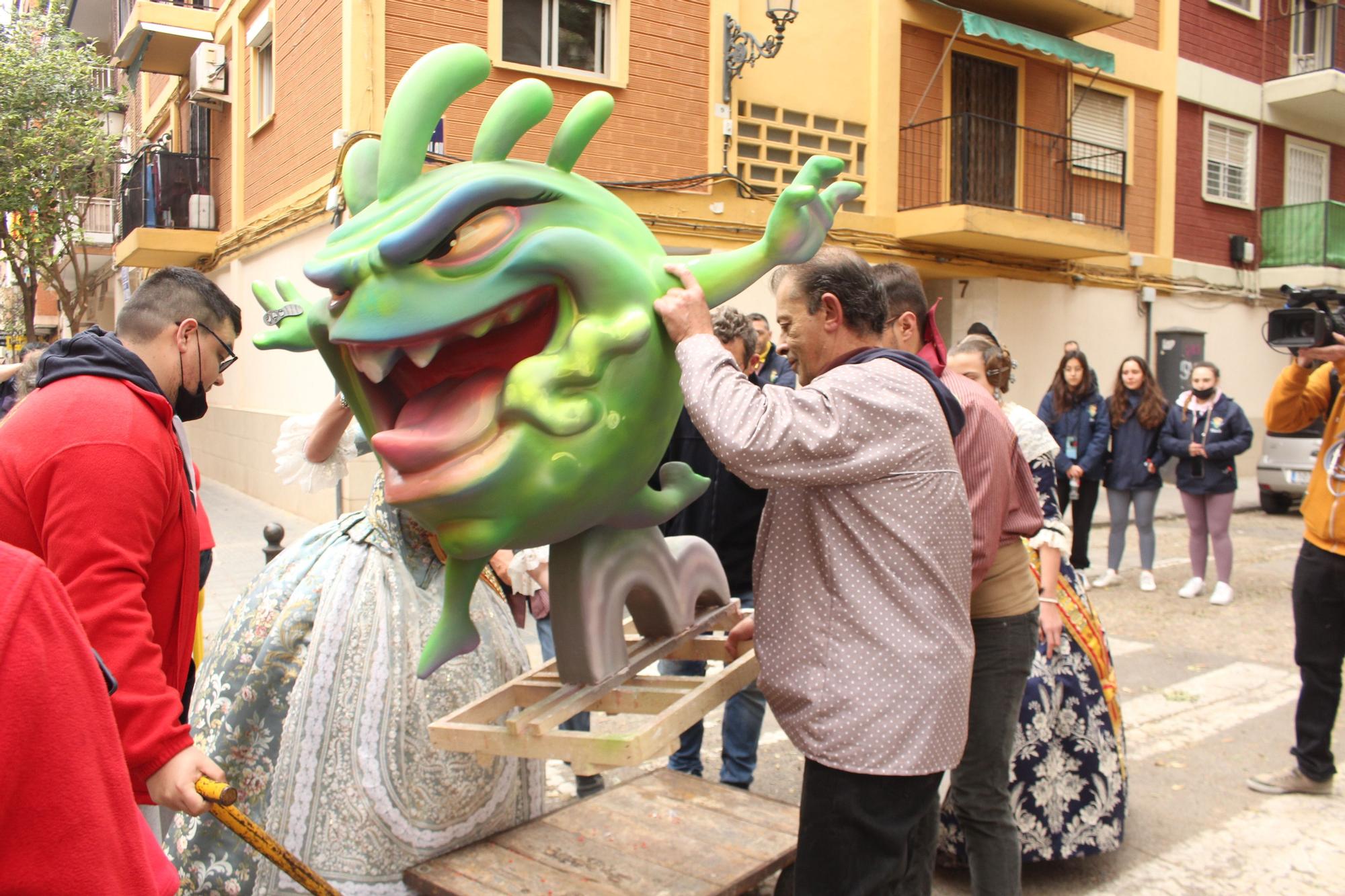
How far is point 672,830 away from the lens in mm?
2883

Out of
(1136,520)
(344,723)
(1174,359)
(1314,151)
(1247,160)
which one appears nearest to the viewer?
(344,723)

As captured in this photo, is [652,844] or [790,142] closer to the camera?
[652,844]

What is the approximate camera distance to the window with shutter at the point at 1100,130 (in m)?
13.3

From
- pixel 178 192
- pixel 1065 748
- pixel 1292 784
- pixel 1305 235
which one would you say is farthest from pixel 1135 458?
pixel 178 192

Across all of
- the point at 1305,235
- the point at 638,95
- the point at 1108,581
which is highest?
the point at 638,95

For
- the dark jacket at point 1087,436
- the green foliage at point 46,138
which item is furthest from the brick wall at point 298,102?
the dark jacket at point 1087,436

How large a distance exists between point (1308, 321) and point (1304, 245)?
545 inches

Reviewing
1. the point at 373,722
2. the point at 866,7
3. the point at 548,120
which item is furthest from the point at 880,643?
the point at 866,7

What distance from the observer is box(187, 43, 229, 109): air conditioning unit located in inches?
480

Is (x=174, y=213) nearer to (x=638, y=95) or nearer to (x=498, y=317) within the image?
(x=638, y=95)

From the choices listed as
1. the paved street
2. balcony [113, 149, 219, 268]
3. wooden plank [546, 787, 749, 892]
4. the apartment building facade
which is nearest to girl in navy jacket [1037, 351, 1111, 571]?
the paved street

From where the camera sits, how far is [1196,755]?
181 inches

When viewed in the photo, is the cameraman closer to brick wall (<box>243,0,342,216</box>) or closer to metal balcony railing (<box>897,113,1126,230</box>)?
brick wall (<box>243,0,342,216</box>)

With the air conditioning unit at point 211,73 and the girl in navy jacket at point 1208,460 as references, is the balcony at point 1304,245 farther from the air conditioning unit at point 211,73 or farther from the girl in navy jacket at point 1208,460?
the air conditioning unit at point 211,73
